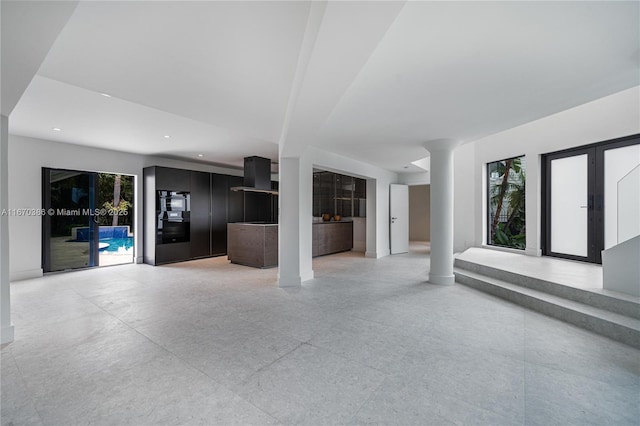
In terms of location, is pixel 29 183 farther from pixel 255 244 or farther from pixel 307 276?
pixel 307 276

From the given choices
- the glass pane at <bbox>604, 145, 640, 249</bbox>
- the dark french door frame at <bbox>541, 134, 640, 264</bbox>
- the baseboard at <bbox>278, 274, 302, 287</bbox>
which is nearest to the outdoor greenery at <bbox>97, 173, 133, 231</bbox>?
the baseboard at <bbox>278, 274, 302, 287</bbox>

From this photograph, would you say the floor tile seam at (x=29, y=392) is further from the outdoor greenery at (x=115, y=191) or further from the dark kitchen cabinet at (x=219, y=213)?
the outdoor greenery at (x=115, y=191)

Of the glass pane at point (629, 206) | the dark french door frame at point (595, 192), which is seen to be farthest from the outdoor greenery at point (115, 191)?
the dark french door frame at point (595, 192)

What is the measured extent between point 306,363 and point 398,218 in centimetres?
655

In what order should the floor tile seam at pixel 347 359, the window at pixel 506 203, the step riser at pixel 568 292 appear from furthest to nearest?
the window at pixel 506 203 → the step riser at pixel 568 292 → the floor tile seam at pixel 347 359

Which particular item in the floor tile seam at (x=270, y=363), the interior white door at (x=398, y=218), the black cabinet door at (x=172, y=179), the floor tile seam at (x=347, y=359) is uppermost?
the black cabinet door at (x=172, y=179)

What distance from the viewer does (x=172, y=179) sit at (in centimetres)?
682

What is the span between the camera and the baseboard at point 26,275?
5074 mm

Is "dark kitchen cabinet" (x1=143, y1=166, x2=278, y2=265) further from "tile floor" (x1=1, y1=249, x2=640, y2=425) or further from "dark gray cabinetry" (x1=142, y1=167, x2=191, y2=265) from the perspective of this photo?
"tile floor" (x1=1, y1=249, x2=640, y2=425)

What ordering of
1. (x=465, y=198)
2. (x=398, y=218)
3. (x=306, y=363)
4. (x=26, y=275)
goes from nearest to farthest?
(x=306, y=363), (x=26, y=275), (x=465, y=198), (x=398, y=218)

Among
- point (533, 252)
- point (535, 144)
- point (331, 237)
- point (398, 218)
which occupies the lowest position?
point (533, 252)

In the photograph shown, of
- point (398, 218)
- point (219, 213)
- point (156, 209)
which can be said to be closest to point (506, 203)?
point (398, 218)

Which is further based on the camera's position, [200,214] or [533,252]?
[200,214]

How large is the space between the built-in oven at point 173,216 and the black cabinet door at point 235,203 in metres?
1.15
